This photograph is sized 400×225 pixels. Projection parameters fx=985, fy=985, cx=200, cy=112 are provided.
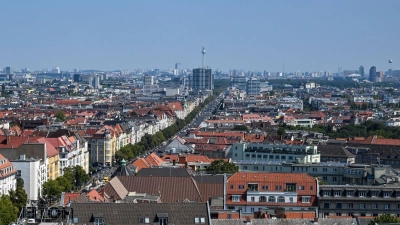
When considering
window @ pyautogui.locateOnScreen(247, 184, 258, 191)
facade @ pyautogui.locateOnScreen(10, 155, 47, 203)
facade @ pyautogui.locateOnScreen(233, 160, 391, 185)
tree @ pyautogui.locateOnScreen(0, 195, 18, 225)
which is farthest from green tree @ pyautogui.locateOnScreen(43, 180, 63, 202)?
window @ pyautogui.locateOnScreen(247, 184, 258, 191)

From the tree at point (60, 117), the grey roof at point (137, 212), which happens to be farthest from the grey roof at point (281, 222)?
the tree at point (60, 117)

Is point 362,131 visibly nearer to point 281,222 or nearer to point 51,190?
point 51,190

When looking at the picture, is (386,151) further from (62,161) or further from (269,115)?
(269,115)

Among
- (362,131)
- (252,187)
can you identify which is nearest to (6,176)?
(252,187)

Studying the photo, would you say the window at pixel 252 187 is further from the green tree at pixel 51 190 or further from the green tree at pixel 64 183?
the green tree at pixel 64 183

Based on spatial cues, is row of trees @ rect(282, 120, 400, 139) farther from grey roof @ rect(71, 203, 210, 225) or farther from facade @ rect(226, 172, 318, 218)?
grey roof @ rect(71, 203, 210, 225)

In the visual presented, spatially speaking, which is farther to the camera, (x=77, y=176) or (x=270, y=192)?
(x=77, y=176)
